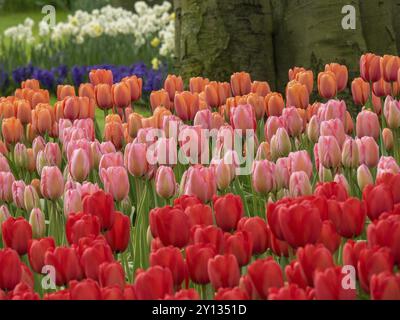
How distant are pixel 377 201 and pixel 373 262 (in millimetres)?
512

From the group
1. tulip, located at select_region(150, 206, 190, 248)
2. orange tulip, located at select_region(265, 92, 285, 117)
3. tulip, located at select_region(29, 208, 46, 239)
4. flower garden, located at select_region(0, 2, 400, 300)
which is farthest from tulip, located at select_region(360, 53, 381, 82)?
tulip, located at select_region(150, 206, 190, 248)

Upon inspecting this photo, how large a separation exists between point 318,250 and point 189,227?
0.47 metres

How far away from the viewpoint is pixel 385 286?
6.36 ft

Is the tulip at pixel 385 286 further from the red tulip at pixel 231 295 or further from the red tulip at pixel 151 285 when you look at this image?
the red tulip at pixel 151 285

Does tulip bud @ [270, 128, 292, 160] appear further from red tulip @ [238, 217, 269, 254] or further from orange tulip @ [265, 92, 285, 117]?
red tulip @ [238, 217, 269, 254]

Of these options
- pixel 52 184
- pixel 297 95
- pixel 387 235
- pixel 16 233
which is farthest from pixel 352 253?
pixel 297 95

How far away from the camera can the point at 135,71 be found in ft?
29.4

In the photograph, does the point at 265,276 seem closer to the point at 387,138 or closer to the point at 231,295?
the point at 231,295

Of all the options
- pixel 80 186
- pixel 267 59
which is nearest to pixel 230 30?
pixel 267 59

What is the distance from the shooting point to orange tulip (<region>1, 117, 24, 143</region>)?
13.4 feet

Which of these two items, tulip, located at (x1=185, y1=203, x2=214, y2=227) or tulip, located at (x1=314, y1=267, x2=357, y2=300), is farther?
tulip, located at (x1=185, y1=203, x2=214, y2=227)

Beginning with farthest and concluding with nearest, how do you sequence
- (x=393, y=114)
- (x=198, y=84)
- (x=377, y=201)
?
(x=198, y=84) < (x=393, y=114) < (x=377, y=201)

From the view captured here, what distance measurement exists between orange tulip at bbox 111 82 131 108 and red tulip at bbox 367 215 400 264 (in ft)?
7.55

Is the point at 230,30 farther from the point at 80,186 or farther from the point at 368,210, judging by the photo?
the point at 368,210
